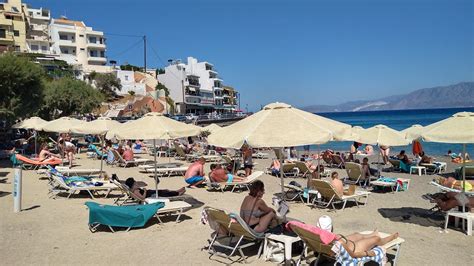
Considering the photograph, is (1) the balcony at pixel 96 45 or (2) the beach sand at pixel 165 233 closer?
(2) the beach sand at pixel 165 233

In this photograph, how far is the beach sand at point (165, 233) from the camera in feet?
21.0

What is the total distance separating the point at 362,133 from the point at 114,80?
65226 millimetres

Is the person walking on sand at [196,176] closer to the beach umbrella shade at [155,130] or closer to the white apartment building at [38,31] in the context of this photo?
the beach umbrella shade at [155,130]

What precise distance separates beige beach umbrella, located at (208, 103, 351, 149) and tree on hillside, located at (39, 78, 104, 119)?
27.8m

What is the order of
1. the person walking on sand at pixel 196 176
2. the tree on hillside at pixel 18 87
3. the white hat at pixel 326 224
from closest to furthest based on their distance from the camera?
the white hat at pixel 326 224, the person walking on sand at pixel 196 176, the tree on hillside at pixel 18 87

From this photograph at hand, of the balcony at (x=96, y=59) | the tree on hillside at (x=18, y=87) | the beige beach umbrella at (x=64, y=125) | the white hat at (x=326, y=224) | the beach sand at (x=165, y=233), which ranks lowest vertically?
the beach sand at (x=165, y=233)

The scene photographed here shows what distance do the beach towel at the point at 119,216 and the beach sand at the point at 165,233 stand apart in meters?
0.20

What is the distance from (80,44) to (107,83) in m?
15.6

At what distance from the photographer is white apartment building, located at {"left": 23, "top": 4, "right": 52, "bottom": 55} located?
7431 centimetres

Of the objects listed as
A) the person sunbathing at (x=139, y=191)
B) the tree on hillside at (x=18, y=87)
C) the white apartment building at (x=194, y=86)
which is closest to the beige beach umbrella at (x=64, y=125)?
the tree on hillside at (x=18, y=87)

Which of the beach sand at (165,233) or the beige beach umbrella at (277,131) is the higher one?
the beige beach umbrella at (277,131)

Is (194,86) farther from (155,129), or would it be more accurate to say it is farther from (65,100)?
(155,129)

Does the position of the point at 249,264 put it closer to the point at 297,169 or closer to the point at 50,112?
the point at 297,169

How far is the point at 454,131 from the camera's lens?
24.0 feet
